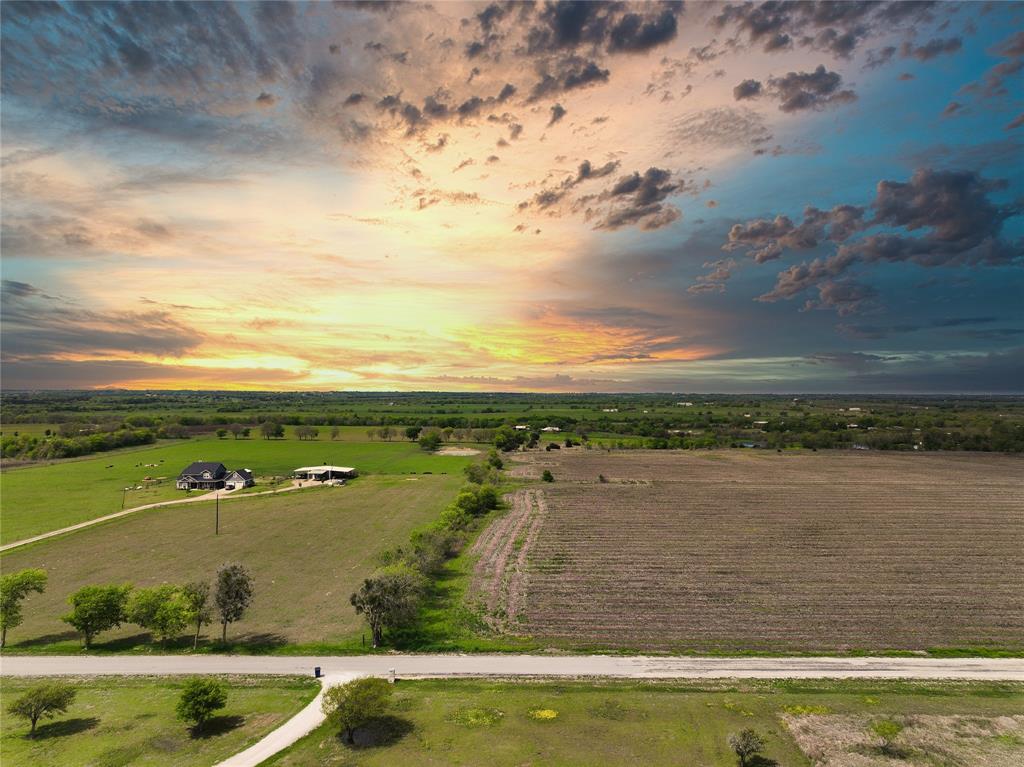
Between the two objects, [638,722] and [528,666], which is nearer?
[638,722]

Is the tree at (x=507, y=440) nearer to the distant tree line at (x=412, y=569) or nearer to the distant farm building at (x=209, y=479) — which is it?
the distant tree line at (x=412, y=569)

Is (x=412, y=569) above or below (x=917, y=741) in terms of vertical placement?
above

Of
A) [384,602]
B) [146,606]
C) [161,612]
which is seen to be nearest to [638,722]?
[384,602]

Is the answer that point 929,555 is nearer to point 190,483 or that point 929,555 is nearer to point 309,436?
point 190,483

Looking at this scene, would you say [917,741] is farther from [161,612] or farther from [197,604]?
[161,612]

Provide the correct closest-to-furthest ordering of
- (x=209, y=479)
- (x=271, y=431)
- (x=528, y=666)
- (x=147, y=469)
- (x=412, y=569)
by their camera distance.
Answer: (x=528, y=666) → (x=412, y=569) → (x=209, y=479) → (x=147, y=469) → (x=271, y=431)

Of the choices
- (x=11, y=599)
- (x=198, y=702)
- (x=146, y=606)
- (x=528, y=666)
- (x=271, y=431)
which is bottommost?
(x=528, y=666)

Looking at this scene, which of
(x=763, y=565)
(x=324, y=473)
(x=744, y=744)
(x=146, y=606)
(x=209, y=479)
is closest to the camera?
(x=744, y=744)
